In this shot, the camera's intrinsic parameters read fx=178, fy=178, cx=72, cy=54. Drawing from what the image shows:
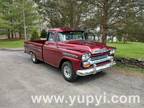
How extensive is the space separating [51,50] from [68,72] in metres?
1.41

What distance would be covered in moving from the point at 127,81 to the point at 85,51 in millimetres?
1817

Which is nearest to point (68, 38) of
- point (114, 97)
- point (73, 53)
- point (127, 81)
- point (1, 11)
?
point (73, 53)

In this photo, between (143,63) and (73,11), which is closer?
(143,63)

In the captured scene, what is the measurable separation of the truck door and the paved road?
1.90ft

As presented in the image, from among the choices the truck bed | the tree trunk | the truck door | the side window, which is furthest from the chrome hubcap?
the tree trunk

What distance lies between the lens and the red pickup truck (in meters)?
5.84

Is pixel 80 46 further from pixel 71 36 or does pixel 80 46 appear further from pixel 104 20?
pixel 104 20

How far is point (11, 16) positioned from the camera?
84.6ft

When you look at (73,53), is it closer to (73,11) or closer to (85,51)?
(85,51)

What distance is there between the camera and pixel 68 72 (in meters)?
6.39

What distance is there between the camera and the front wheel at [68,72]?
612cm

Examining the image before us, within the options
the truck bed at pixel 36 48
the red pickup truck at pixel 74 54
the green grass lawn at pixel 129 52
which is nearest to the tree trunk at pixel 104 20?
the red pickup truck at pixel 74 54

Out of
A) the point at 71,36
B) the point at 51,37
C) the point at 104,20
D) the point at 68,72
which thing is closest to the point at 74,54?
the point at 68,72

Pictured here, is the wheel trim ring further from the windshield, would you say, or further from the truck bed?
the truck bed
